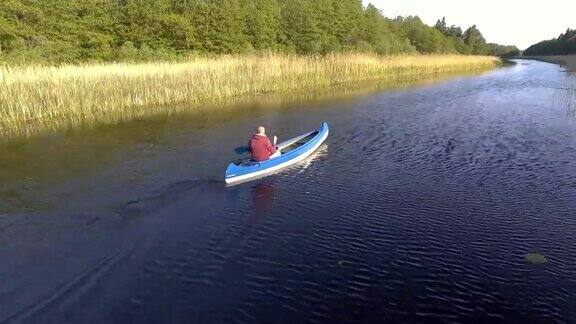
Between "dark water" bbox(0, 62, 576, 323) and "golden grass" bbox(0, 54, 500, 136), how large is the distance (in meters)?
3.01

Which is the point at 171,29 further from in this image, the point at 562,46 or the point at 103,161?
the point at 562,46

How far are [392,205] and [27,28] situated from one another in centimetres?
2623

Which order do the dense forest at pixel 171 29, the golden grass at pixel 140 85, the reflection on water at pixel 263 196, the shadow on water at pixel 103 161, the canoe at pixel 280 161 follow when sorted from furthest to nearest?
1. the dense forest at pixel 171 29
2. the golden grass at pixel 140 85
3. the canoe at pixel 280 161
4. the shadow on water at pixel 103 161
5. the reflection on water at pixel 263 196

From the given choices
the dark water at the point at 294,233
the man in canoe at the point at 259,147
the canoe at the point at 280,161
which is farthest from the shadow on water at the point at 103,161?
the man in canoe at the point at 259,147

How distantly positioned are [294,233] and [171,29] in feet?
91.4

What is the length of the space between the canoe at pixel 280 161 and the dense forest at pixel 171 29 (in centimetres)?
1626

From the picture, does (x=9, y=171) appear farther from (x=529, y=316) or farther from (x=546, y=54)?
(x=546, y=54)

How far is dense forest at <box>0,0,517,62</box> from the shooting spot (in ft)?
86.5

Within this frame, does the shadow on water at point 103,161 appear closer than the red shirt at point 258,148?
Yes

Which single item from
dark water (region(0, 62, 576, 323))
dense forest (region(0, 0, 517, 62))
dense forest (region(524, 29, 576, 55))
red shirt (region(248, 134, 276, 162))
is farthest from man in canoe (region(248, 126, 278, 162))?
dense forest (region(524, 29, 576, 55))

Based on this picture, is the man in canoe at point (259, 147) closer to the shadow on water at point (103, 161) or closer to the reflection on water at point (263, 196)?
the reflection on water at point (263, 196)

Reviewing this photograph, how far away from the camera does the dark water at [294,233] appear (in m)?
5.93

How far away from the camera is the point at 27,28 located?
26406 mm

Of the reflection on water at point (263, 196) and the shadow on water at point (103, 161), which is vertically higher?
the shadow on water at point (103, 161)
